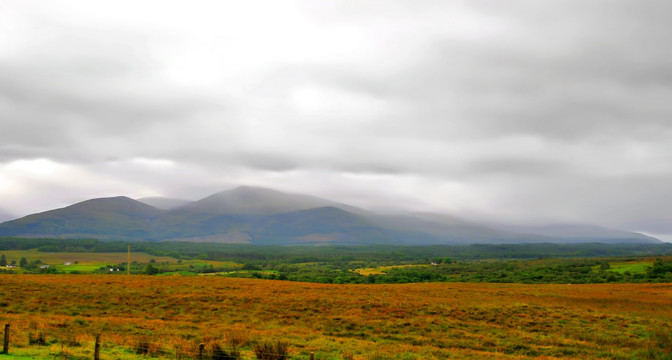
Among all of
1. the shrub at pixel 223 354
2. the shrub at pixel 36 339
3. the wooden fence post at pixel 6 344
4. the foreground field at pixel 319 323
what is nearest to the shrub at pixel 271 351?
the foreground field at pixel 319 323

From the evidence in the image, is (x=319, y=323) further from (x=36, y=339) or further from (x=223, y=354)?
(x=36, y=339)

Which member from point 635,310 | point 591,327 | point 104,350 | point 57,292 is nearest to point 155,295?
point 57,292

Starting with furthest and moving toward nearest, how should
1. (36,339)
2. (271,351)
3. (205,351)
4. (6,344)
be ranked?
(36,339) < (271,351) < (205,351) < (6,344)

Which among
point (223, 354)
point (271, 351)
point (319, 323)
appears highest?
point (223, 354)

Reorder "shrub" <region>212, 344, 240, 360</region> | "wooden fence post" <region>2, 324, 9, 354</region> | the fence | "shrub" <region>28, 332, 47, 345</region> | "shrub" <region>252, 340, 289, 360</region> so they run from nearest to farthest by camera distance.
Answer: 1. "shrub" <region>212, 344, 240, 360</region>
2. the fence
3. "wooden fence post" <region>2, 324, 9, 354</region>
4. "shrub" <region>252, 340, 289, 360</region>
5. "shrub" <region>28, 332, 47, 345</region>

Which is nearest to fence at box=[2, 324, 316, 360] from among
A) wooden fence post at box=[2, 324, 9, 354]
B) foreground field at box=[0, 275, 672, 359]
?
wooden fence post at box=[2, 324, 9, 354]

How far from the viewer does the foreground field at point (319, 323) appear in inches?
875

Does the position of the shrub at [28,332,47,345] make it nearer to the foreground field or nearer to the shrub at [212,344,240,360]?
the foreground field

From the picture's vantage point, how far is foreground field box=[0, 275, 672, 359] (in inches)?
875

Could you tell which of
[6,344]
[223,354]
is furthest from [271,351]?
[6,344]

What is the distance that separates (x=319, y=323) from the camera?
1249 inches

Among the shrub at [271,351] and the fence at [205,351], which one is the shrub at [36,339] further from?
the shrub at [271,351]

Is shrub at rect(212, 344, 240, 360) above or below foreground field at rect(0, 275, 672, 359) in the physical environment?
above

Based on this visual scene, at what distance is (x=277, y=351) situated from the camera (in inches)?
776
